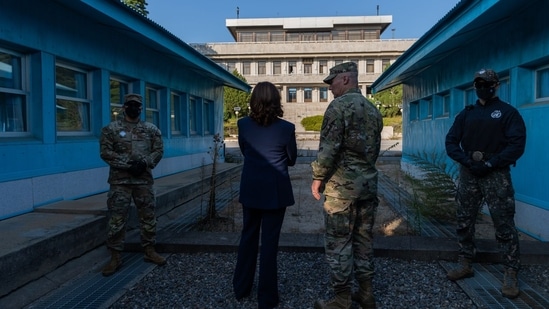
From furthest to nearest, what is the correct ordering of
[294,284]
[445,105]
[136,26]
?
[445,105] < [136,26] < [294,284]

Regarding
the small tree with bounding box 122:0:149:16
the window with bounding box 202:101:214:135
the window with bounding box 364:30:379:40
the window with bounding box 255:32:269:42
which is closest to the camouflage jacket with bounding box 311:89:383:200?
the window with bounding box 202:101:214:135

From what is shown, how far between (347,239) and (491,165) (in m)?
1.48

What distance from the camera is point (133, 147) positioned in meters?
4.27

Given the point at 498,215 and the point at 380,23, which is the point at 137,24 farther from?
the point at 380,23

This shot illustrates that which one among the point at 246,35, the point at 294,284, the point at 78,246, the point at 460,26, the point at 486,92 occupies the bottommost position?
the point at 294,284

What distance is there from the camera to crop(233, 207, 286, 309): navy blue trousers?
3238 millimetres

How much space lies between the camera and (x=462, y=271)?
3.85 m

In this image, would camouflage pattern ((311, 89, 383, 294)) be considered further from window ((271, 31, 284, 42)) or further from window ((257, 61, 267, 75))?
window ((271, 31, 284, 42))

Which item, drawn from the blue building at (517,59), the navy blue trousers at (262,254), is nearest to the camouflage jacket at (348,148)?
the navy blue trousers at (262,254)

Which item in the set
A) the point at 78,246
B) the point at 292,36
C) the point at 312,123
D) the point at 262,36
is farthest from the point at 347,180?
the point at 262,36

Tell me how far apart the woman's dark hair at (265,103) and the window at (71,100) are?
415 cm

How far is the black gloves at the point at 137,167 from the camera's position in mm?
4086

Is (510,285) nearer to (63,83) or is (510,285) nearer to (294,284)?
(294,284)

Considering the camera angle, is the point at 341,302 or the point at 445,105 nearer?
the point at 341,302
